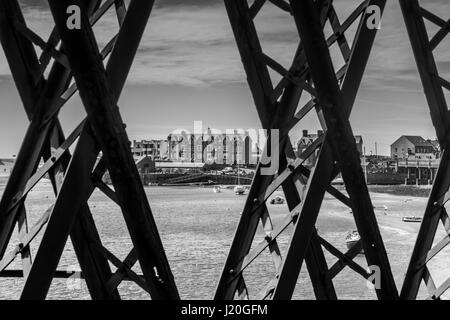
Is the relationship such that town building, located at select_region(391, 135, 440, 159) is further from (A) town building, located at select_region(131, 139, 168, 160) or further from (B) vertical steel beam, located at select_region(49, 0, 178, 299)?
(B) vertical steel beam, located at select_region(49, 0, 178, 299)

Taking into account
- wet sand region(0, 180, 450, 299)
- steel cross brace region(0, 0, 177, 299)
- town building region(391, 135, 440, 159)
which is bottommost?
wet sand region(0, 180, 450, 299)

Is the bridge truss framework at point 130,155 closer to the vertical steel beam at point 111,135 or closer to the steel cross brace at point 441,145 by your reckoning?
the vertical steel beam at point 111,135

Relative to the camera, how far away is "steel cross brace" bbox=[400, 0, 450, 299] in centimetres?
432

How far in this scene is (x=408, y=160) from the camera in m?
124

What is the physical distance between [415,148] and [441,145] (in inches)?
5094

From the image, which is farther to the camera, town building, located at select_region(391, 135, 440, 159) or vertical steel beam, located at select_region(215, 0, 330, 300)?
town building, located at select_region(391, 135, 440, 159)

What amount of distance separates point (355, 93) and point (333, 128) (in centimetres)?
39

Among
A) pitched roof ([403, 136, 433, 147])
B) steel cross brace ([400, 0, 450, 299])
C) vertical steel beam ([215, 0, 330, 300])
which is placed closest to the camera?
vertical steel beam ([215, 0, 330, 300])

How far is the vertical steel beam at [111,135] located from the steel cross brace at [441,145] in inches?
107

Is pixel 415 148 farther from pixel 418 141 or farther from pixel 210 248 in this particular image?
pixel 210 248

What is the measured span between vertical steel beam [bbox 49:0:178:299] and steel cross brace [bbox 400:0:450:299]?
8.95 ft

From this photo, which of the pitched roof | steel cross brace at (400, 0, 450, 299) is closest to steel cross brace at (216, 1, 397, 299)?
steel cross brace at (400, 0, 450, 299)

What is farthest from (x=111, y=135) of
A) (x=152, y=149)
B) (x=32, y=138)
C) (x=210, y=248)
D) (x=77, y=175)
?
(x=152, y=149)
